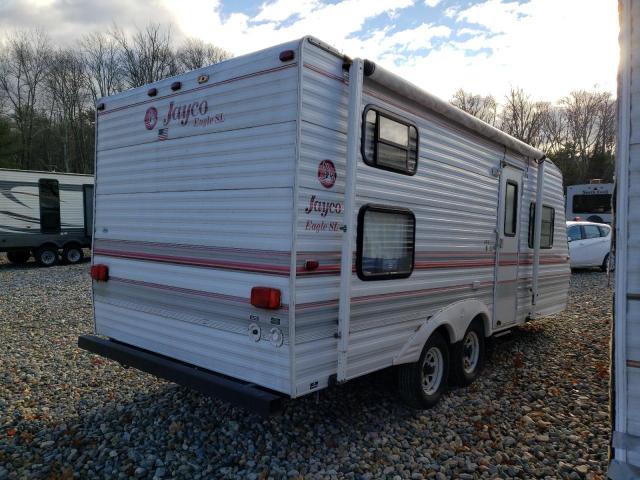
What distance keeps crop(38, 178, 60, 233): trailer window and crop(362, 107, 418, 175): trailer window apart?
14.3 meters

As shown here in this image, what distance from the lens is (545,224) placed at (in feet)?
21.0

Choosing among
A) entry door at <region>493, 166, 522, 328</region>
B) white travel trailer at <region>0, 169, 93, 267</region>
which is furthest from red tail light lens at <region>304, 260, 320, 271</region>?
white travel trailer at <region>0, 169, 93, 267</region>

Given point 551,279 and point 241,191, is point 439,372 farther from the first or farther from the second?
point 551,279

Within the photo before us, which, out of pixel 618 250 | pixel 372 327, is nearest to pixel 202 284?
pixel 372 327

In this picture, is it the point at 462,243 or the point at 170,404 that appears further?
the point at 462,243

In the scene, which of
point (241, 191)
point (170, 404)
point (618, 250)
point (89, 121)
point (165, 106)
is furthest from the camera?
point (89, 121)

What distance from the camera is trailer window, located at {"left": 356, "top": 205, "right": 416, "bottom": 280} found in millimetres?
3486

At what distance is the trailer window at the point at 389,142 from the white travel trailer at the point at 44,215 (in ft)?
46.0

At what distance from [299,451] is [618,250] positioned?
8.20 feet

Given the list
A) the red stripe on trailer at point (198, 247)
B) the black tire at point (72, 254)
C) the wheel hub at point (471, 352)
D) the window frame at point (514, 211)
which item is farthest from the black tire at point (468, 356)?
the black tire at point (72, 254)

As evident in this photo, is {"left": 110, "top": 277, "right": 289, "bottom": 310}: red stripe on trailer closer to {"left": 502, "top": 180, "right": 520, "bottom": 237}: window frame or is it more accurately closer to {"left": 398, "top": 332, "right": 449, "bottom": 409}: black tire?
{"left": 398, "top": 332, "right": 449, "bottom": 409}: black tire

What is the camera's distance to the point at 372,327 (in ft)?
11.7

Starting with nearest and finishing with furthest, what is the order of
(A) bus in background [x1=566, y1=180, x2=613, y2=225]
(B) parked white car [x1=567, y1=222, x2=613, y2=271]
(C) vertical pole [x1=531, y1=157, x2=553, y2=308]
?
(C) vertical pole [x1=531, y1=157, x2=553, y2=308], (B) parked white car [x1=567, y1=222, x2=613, y2=271], (A) bus in background [x1=566, y1=180, x2=613, y2=225]

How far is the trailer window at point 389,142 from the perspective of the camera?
3.50 m
